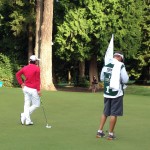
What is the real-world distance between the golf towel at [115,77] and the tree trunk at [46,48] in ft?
79.1

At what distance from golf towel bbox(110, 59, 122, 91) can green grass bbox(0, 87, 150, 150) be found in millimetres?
1275

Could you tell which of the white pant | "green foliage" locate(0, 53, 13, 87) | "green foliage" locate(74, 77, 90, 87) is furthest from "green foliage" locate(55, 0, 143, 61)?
the white pant

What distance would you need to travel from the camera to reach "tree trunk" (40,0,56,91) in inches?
1359

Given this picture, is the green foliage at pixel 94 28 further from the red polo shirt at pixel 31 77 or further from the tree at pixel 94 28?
the red polo shirt at pixel 31 77

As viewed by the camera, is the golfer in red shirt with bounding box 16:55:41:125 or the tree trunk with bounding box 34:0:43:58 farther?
the tree trunk with bounding box 34:0:43:58

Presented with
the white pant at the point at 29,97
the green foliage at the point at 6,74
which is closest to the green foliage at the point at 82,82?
the green foliage at the point at 6,74

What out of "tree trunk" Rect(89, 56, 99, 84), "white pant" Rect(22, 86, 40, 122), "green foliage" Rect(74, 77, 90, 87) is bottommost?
"green foliage" Rect(74, 77, 90, 87)

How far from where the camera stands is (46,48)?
34.8 metres

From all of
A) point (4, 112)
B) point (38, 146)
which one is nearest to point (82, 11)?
point (4, 112)

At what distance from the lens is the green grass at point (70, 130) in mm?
9914

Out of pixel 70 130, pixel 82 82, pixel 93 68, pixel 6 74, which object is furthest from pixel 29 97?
pixel 82 82

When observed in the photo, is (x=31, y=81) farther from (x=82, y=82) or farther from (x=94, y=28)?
(x=82, y=82)

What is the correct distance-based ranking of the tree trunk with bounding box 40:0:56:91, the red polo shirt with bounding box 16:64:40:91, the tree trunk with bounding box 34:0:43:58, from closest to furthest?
the red polo shirt with bounding box 16:64:40:91, the tree trunk with bounding box 40:0:56:91, the tree trunk with bounding box 34:0:43:58

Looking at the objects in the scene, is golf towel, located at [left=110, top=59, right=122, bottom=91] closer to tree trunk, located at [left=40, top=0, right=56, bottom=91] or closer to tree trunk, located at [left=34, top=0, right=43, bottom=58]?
tree trunk, located at [left=40, top=0, right=56, bottom=91]
